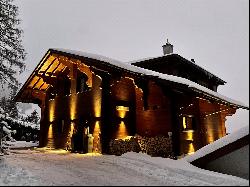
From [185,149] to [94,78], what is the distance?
692cm

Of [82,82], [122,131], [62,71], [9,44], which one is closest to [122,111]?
[122,131]

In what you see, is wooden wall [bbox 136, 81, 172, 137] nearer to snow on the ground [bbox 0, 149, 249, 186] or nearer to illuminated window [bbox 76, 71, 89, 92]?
illuminated window [bbox 76, 71, 89, 92]

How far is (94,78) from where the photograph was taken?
684 inches

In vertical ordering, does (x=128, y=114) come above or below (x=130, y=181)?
above

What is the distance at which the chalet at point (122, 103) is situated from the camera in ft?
48.4

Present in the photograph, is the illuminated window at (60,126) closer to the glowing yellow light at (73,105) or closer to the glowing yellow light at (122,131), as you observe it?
the glowing yellow light at (73,105)

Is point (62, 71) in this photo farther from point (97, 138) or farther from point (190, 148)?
point (190, 148)

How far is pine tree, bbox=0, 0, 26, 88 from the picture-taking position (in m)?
16.7

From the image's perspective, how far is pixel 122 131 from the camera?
1681cm

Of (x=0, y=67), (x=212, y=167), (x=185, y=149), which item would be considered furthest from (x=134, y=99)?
(x=212, y=167)

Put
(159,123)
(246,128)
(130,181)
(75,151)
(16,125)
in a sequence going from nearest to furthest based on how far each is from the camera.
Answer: (130,181), (246,128), (159,123), (75,151), (16,125)

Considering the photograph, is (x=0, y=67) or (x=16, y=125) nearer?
(x=0, y=67)

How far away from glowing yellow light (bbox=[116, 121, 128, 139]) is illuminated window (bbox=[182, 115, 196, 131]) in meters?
3.48

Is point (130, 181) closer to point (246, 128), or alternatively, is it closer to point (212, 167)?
point (212, 167)
